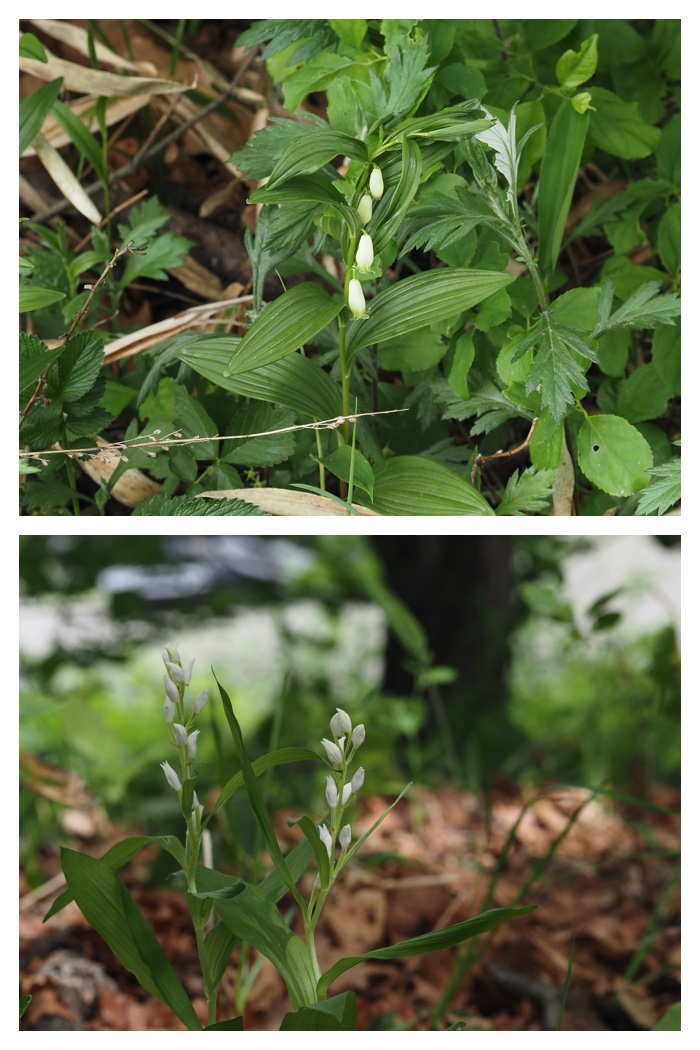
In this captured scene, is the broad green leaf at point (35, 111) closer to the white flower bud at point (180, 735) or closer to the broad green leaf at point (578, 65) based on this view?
the broad green leaf at point (578, 65)

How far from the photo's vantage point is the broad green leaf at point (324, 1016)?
51 centimetres

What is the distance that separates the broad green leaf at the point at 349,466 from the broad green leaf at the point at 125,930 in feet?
1.30

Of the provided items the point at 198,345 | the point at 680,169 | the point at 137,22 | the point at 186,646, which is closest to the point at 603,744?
the point at 186,646

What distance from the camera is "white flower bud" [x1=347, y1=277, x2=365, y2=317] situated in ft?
2.24

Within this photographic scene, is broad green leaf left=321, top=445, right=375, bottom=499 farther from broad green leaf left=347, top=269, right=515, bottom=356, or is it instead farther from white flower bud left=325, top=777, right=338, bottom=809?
white flower bud left=325, top=777, right=338, bottom=809

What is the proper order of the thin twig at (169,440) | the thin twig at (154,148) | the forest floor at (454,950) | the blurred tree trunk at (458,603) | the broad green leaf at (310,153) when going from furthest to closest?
1. the blurred tree trunk at (458,603)
2. the thin twig at (154,148)
3. the forest floor at (454,950)
4. the thin twig at (169,440)
5. the broad green leaf at (310,153)

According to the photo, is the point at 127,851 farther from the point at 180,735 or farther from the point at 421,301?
the point at 421,301

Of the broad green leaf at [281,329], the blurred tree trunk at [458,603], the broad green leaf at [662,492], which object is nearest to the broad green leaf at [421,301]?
the broad green leaf at [281,329]

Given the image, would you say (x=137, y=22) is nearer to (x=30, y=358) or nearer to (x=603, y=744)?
(x=30, y=358)

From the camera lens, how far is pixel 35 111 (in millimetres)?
905

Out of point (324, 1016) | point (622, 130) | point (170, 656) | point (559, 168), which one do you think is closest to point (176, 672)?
point (170, 656)

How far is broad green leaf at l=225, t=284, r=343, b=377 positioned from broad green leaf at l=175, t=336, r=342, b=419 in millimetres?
54

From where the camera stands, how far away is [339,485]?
85cm

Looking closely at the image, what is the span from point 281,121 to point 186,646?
Answer: 4.17 ft
